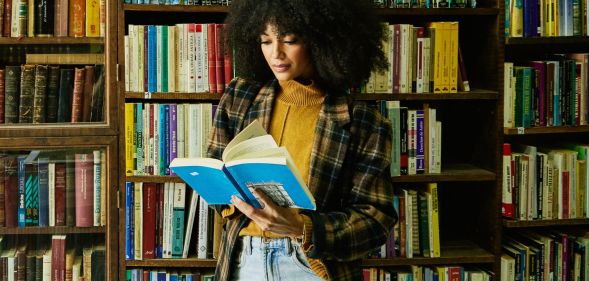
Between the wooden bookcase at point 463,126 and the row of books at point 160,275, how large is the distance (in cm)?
2

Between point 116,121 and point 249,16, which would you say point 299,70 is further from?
point 116,121

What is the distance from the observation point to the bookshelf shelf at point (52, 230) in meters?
2.39

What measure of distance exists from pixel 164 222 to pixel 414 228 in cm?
78

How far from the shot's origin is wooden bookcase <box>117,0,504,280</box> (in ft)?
7.69

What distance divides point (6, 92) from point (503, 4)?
1.53 metres

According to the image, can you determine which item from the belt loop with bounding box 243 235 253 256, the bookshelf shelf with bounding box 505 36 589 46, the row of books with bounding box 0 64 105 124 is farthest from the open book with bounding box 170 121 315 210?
the bookshelf shelf with bounding box 505 36 589 46

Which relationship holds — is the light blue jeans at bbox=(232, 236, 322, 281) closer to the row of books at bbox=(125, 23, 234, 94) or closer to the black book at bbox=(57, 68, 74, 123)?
the row of books at bbox=(125, 23, 234, 94)

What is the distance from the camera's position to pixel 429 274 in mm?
2449

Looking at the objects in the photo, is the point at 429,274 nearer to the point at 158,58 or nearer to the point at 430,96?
the point at 430,96

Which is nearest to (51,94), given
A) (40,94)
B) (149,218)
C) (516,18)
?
(40,94)

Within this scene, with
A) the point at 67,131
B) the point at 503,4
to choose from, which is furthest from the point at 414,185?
the point at 67,131

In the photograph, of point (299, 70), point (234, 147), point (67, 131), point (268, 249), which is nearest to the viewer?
point (234, 147)

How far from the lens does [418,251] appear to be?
2438 mm

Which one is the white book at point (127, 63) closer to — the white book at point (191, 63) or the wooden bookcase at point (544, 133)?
the white book at point (191, 63)
